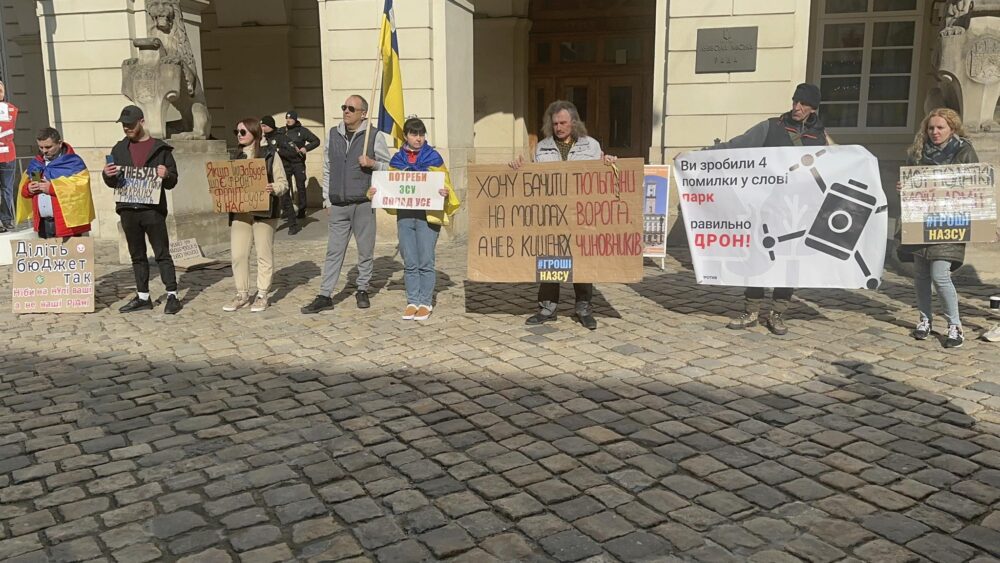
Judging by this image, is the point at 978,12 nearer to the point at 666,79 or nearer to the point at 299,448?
the point at 666,79

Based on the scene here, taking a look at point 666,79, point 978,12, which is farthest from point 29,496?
point 978,12

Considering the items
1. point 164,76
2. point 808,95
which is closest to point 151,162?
point 164,76

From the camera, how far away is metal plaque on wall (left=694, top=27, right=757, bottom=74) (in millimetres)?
10727

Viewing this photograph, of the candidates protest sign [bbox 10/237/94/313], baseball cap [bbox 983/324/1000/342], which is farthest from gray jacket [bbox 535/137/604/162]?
protest sign [bbox 10/237/94/313]

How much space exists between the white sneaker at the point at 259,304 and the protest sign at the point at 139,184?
52.2 inches

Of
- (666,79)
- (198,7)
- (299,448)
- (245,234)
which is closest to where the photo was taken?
(299,448)

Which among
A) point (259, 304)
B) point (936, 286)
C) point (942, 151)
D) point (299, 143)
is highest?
point (299, 143)

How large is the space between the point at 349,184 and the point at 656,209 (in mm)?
3877

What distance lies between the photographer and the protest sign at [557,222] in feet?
21.3

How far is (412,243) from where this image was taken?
724 cm

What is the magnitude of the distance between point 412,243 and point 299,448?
316cm

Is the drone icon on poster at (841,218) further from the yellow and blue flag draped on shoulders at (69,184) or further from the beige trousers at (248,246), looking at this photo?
the yellow and blue flag draped on shoulders at (69,184)

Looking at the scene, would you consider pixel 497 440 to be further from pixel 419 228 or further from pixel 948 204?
pixel 948 204

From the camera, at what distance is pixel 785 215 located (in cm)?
648
